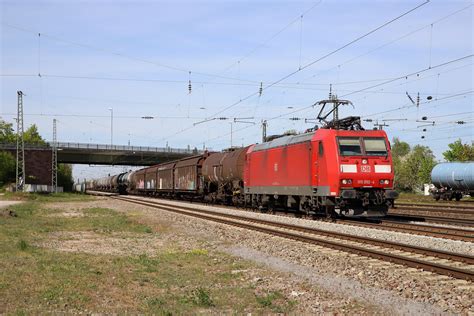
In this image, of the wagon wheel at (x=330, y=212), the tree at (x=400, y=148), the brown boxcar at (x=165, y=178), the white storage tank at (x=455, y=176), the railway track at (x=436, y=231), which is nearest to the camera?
the railway track at (x=436, y=231)

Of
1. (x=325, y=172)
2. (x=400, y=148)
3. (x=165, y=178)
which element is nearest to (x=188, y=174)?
(x=165, y=178)

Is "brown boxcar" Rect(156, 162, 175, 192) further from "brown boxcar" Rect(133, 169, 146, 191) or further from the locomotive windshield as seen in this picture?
the locomotive windshield

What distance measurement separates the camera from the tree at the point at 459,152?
267 ft

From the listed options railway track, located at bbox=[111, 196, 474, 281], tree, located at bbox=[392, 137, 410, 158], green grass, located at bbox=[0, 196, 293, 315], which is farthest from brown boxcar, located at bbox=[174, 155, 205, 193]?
tree, located at bbox=[392, 137, 410, 158]

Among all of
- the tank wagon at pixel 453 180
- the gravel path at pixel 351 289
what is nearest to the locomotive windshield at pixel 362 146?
the gravel path at pixel 351 289

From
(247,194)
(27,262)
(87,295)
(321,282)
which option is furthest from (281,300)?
(247,194)

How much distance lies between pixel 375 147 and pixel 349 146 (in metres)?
1.22

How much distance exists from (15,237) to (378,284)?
39.0ft

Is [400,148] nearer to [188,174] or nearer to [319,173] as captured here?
[188,174]

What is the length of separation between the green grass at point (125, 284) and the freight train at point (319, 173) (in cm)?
831

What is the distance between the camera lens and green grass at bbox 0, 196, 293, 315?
311 inches

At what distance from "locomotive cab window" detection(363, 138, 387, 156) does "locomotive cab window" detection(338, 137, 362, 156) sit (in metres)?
0.35

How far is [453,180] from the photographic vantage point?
4697cm

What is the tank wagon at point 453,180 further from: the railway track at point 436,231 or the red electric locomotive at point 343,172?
the railway track at point 436,231
